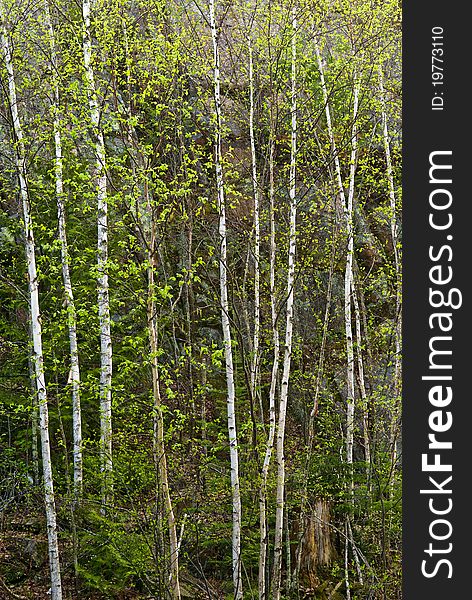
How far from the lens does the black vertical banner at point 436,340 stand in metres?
3.89

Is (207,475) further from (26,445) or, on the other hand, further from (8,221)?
(8,221)

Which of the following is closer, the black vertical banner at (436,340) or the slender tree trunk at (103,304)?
the black vertical banner at (436,340)

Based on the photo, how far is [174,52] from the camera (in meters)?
7.02

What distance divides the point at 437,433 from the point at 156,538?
9.37 feet

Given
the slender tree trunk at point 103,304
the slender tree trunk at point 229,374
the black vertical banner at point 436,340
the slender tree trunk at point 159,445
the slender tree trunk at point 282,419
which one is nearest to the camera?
the black vertical banner at point 436,340

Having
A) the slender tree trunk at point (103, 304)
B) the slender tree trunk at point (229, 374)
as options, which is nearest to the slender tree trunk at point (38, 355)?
the slender tree trunk at point (103, 304)

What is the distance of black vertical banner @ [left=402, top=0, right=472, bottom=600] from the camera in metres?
3.89

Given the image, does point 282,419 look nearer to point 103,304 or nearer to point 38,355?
point 38,355

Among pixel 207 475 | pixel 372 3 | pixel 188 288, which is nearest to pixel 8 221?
pixel 188 288

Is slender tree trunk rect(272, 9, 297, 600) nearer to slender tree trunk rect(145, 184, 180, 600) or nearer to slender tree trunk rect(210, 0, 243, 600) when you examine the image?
slender tree trunk rect(210, 0, 243, 600)

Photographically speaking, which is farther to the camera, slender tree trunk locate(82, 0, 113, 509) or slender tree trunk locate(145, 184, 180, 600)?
slender tree trunk locate(82, 0, 113, 509)

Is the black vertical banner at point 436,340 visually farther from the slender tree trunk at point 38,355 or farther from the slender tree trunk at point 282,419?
the slender tree trunk at point 38,355

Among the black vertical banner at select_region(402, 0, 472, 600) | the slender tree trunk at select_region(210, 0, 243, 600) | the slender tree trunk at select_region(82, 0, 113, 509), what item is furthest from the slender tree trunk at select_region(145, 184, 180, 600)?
the black vertical banner at select_region(402, 0, 472, 600)

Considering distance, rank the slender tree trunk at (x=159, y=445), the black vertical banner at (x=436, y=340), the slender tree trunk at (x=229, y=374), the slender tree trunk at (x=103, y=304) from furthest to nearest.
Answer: the slender tree trunk at (x=103, y=304) < the slender tree trunk at (x=229, y=374) < the slender tree trunk at (x=159, y=445) < the black vertical banner at (x=436, y=340)
